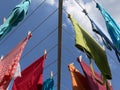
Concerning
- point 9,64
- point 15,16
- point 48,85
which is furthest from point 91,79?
point 15,16

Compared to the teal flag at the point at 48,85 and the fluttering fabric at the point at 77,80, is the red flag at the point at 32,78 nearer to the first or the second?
the teal flag at the point at 48,85

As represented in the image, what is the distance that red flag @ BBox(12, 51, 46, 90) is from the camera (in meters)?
6.63

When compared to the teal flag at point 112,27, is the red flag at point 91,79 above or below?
below

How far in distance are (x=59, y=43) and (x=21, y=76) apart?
0.86 meters

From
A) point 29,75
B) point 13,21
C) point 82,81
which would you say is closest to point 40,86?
point 29,75

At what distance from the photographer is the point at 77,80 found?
671 cm

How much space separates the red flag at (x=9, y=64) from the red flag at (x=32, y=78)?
1.52 ft

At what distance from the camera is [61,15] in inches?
267

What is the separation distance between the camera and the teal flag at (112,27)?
6.57 m

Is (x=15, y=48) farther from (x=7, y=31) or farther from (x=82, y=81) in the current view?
(x=82, y=81)

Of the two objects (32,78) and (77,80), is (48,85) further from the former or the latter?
(77,80)

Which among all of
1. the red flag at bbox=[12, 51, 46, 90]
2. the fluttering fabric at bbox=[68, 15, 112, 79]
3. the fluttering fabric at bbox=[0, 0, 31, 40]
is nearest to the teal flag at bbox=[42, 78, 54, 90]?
the red flag at bbox=[12, 51, 46, 90]

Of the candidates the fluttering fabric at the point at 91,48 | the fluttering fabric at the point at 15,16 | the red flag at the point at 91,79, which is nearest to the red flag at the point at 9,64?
the fluttering fabric at the point at 15,16

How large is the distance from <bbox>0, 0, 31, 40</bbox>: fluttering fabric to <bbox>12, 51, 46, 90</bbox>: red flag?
0.78 m
